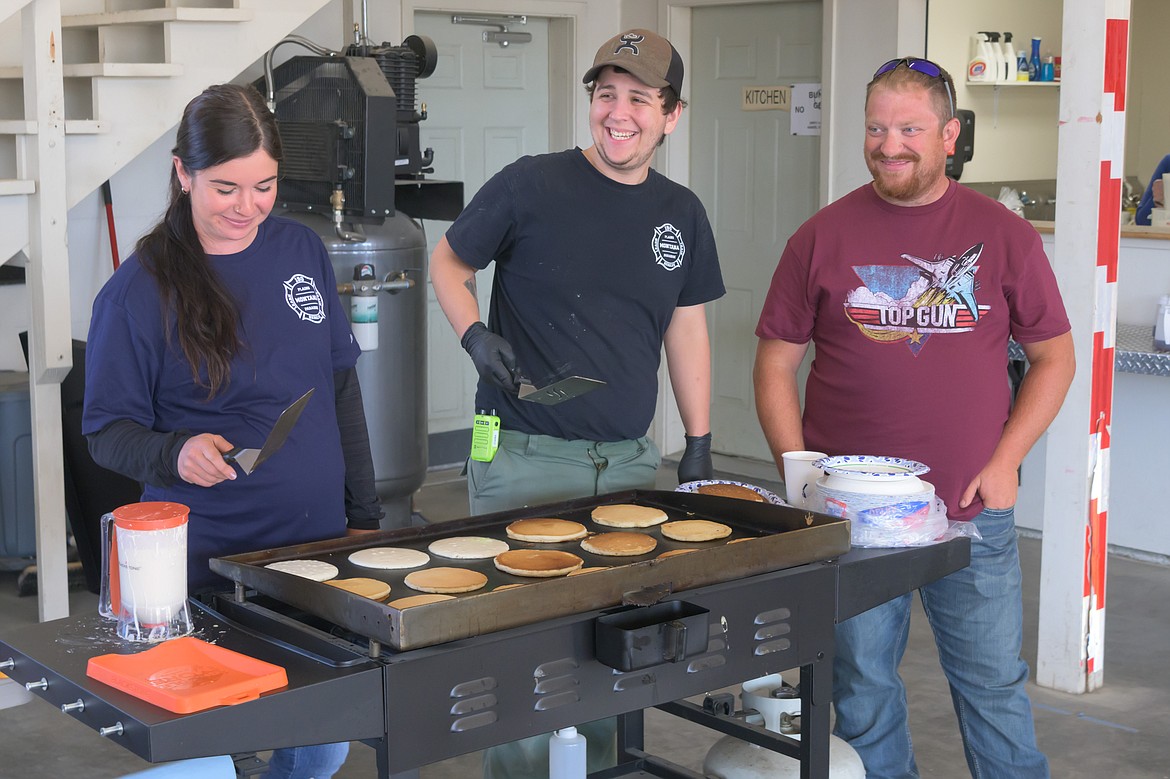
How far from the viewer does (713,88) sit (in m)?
6.55

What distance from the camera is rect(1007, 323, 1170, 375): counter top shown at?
4777mm

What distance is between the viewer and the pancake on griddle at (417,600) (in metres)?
1.76

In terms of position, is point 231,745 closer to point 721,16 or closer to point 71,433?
point 71,433

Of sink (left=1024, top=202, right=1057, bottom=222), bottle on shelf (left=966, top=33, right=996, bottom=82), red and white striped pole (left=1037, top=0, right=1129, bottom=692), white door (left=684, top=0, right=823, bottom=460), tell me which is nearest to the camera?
red and white striped pole (left=1037, top=0, right=1129, bottom=692)

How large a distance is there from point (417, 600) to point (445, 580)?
16 centimetres

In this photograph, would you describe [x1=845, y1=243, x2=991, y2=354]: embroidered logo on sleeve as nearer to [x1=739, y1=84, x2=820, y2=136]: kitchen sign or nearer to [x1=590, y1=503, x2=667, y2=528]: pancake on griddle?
[x1=590, y1=503, x2=667, y2=528]: pancake on griddle

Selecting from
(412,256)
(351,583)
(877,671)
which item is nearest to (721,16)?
(412,256)

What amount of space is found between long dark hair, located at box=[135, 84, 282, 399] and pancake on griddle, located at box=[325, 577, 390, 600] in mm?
454

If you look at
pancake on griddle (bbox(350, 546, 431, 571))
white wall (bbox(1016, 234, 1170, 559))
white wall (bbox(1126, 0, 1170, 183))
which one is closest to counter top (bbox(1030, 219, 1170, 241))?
white wall (bbox(1016, 234, 1170, 559))

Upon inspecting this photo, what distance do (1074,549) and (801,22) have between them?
309 centimetres

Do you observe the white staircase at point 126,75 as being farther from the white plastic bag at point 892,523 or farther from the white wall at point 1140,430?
the white wall at point 1140,430

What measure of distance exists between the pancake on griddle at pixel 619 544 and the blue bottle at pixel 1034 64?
18.5ft

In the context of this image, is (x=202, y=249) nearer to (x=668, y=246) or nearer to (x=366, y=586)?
(x=366, y=586)

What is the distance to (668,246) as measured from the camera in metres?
2.71
